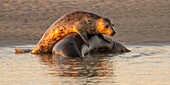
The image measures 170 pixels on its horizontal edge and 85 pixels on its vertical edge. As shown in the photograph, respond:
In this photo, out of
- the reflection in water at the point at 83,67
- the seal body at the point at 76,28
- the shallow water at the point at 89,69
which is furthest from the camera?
the seal body at the point at 76,28

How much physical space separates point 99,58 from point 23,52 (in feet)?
5.45

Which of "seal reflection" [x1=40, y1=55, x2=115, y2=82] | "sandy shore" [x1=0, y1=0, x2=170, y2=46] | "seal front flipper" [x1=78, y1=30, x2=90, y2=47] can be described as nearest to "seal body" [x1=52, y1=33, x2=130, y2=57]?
"seal front flipper" [x1=78, y1=30, x2=90, y2=47]

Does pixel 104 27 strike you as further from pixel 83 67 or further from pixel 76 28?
pixel 83 67

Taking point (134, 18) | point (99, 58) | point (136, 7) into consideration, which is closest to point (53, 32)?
point (99, 58)

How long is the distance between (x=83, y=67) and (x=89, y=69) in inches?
11.9

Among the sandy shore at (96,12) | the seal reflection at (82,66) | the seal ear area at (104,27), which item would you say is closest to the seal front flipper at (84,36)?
the seal ear area at (104,27)

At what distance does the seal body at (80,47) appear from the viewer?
13.4 m

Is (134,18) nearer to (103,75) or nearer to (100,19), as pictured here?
(100,19)

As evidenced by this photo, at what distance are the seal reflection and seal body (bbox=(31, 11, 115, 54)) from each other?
2.13 feet

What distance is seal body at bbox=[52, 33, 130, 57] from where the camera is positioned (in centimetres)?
1338

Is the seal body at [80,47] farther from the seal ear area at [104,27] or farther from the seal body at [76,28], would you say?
the seal ear area at [104,27]

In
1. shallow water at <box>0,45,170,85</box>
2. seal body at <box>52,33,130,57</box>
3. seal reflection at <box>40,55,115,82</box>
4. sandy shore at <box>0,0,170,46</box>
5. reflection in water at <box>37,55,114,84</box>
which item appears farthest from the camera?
sandy shore at <box>0,0,170,46</box>

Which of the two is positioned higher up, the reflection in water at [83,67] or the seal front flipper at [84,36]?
the seal front flipper at [84,36]

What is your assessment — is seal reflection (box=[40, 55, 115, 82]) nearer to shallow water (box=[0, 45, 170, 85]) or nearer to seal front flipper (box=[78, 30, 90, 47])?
shallow water (box=[0, 45, 170, 85])
